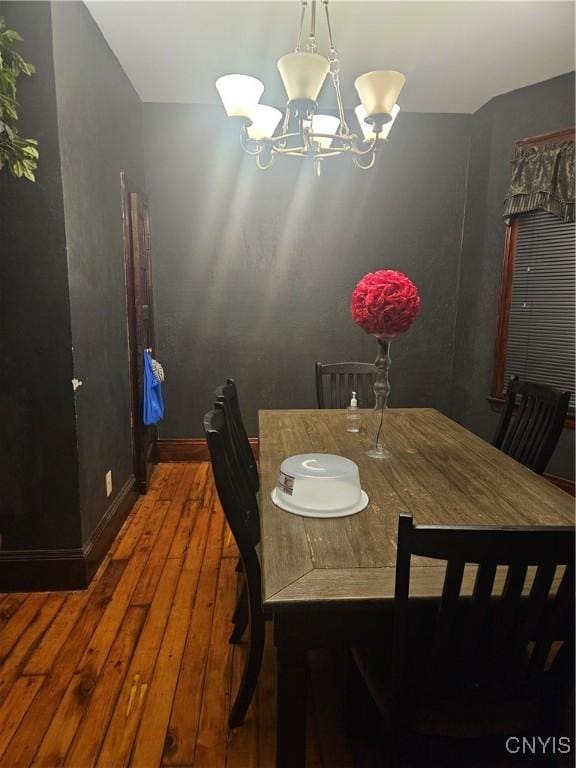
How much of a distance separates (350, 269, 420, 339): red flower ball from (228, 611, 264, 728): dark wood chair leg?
1049 mm

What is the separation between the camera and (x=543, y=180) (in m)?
3.10

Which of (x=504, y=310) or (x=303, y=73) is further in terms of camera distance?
(x=504, y=310)

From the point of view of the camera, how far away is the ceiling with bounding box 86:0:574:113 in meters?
2.32

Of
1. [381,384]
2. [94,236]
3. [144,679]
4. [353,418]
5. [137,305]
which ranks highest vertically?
[94,236]

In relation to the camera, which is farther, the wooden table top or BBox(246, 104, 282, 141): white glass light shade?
BBox(246, 104, 282, 141): white glass light shade

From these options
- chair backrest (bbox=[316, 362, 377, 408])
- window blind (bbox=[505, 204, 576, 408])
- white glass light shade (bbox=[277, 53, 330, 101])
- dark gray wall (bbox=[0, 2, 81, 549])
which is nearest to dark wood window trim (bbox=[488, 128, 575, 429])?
window blind (bbox=[505, 204, 576, 408])

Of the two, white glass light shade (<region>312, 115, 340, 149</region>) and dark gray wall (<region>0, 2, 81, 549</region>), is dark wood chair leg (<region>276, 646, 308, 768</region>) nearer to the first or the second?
dark gray wall (<region>0, 2, 81, 549</region>)

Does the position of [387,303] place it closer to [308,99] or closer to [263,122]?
[308,99]

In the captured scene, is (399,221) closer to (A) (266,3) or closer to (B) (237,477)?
(A) (266,3)

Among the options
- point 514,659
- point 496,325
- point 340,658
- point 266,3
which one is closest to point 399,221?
point 496,325

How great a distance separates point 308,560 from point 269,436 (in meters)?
1.01

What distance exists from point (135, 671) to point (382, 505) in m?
1.13

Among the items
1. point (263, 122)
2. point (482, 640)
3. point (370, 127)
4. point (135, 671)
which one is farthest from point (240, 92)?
point (135, 671)

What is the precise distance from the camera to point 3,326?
6.64 feet
